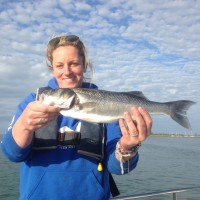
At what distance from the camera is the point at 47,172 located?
160 inches

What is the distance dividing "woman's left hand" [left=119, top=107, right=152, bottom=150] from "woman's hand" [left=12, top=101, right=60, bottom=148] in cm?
99

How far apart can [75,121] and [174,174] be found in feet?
105

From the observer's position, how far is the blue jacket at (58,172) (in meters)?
4.00

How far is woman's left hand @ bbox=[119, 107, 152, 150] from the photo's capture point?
4047 millimetres

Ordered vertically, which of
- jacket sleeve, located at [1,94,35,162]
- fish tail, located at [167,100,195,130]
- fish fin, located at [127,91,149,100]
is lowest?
jacket sleeve, located at [1,94,35,162]

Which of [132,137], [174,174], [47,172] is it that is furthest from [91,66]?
[174,174]

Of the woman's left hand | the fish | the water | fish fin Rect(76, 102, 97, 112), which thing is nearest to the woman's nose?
the fish

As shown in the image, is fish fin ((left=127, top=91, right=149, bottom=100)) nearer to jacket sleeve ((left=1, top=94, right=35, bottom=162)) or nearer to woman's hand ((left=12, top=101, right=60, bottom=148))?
woman's hand ((left=12, top=101, right=60, bottom=148))

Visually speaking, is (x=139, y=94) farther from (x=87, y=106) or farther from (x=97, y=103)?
(x=87, y=106)

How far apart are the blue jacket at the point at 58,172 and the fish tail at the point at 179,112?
1.20m

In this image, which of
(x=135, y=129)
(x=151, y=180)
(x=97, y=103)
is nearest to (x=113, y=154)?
(x=135, y=129)

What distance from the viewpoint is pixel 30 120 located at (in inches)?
142

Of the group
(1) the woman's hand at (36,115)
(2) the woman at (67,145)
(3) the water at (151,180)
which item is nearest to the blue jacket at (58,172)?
(2) the woman at (67,145)

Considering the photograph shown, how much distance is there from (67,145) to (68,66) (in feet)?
3.84
